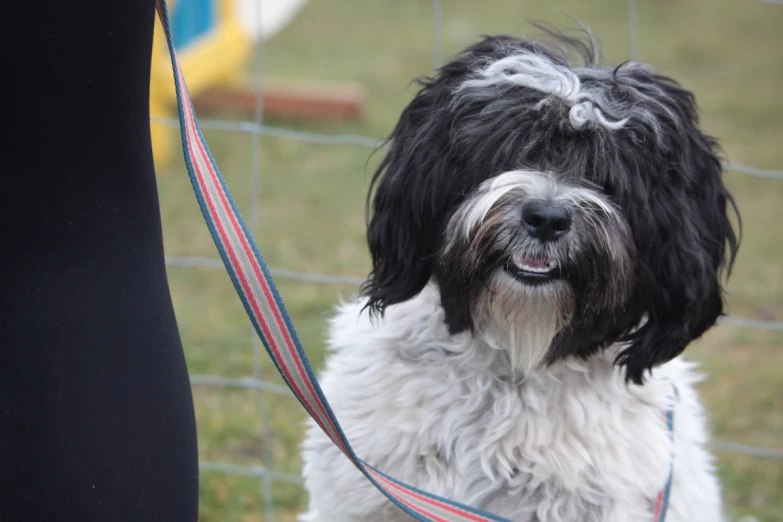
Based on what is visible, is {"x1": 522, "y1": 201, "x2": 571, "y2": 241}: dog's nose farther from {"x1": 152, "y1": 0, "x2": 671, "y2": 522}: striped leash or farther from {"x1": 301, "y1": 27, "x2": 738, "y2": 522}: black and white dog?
{"x1": 152, "y1": 0, "x2": 671, "y2": 522}: striped leash

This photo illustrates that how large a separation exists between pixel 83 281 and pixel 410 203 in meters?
0.62

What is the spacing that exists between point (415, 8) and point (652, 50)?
2.39 metres

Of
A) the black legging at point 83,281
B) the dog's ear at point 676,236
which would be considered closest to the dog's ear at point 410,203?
the dog's ear at point 676,236

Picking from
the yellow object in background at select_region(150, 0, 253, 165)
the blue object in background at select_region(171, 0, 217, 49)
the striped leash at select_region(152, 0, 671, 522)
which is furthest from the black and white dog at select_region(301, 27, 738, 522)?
the blue object in background at select_region(171, 0, 217, 49)

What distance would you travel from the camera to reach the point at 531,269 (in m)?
1.66

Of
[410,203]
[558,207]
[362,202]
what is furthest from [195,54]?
[558,207]

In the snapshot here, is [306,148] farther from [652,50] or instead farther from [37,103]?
[37,103]

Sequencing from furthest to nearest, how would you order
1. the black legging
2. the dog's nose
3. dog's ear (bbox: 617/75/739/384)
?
dog's ear (bbox: 617/75/739/384) < the dog's nose < the black legging

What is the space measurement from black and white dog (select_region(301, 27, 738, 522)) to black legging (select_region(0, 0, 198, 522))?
1.59 ft

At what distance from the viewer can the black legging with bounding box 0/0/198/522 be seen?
1297 millimetres

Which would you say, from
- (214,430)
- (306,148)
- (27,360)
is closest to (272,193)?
(306,148)

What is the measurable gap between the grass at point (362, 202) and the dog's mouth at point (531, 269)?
0.59m

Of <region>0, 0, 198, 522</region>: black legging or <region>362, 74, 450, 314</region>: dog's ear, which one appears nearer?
<region>0, 0, 198, 522</region>: black legging

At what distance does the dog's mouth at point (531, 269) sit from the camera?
1.64 meters
